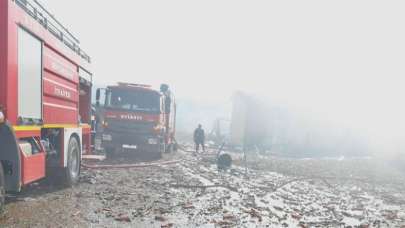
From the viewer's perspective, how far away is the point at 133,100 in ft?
54.3

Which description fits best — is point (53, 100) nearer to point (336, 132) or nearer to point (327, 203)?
point (327, 203)

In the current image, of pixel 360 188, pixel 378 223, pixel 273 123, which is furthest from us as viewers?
pixel 273 123

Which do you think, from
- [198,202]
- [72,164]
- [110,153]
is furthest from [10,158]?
[110,153]

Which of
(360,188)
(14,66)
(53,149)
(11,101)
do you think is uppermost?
(14,66)

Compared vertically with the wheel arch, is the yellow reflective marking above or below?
above

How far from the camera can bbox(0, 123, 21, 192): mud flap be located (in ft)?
20.0

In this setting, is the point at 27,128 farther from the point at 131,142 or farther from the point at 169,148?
the point at 169,148

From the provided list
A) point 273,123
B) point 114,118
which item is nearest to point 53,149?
point 114,118

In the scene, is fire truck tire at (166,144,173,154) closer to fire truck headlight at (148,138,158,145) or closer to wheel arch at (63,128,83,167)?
fire truck headlight at (148,138,158,145)

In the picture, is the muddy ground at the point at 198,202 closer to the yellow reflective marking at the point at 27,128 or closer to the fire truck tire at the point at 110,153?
the yellow reflective marking at the point at 27,128

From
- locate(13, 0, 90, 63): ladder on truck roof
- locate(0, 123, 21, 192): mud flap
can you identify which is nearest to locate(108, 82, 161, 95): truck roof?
locate(13, 0, 90, 63): ladder on truck roof

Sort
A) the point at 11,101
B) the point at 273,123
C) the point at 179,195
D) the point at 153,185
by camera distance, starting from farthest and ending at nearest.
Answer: the point at 273,123
the point at 153,185
the point at 179,195
the point at 11,101

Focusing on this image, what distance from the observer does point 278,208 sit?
337 inches

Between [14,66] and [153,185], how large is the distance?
5107mm
